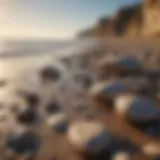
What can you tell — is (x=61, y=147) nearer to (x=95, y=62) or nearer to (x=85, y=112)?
(x=85, y=112)

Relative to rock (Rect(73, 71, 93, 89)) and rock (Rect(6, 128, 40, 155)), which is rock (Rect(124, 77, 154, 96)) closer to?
rock (Rect(73, 71, 93, 89))

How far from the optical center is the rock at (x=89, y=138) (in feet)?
2.12

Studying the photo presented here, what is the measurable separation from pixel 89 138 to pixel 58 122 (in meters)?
0.15

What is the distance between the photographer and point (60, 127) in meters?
0.76

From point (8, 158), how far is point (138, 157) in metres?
0.31

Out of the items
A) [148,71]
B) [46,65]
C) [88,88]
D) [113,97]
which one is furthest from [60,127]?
[46,65]

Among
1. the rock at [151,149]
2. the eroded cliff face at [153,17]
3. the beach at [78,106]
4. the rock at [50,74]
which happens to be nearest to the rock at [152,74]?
the beach at [78,106]

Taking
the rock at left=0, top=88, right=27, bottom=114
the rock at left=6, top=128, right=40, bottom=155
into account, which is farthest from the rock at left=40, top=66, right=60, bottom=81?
the rock at left=6, top=128, right=40, bottom=155

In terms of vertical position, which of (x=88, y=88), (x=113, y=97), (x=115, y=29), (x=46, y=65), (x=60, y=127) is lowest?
(x=60, y=127)

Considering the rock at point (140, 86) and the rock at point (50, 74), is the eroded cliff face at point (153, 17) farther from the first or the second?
the rock at point (140, 86)

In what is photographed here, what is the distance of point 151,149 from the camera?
25.3 inches

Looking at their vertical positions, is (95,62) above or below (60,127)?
above

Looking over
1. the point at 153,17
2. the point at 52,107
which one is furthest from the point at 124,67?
the point at 153,17

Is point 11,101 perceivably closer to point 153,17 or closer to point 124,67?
point 124,67
